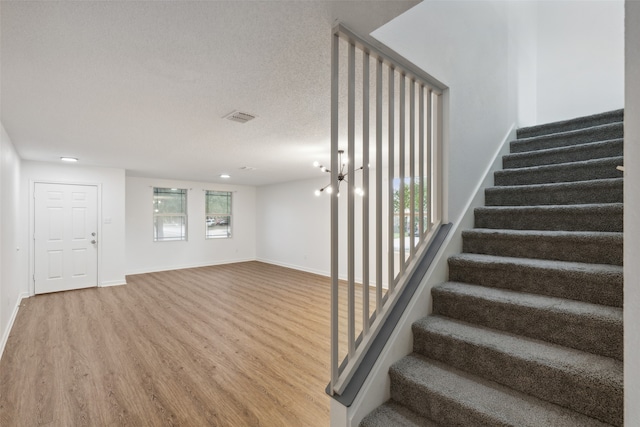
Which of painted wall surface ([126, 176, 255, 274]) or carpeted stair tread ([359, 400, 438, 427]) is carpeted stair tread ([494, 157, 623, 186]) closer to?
carpeted stair tread ([359, 400, 438, 427])

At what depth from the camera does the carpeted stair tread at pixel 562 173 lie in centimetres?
202

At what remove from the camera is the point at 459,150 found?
222 centimetres

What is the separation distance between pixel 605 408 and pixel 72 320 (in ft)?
17.3

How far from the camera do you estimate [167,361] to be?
2791 millimetres

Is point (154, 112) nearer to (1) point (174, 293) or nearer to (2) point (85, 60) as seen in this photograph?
(2) point (85, 60)

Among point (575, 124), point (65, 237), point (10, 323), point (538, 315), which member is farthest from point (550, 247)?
point (65, 237)

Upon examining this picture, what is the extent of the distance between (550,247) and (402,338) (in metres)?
1.07

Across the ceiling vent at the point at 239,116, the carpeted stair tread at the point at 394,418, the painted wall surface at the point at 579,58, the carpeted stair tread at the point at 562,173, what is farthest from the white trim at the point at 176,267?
the painted wall surface at the point at 579,58

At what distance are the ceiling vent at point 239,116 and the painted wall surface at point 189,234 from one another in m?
5.30

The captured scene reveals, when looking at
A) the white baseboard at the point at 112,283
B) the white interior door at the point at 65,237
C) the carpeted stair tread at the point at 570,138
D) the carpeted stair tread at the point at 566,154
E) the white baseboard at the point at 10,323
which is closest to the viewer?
the carpeted stair tread at the point at 566,154

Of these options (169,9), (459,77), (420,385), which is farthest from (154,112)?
(420,385)

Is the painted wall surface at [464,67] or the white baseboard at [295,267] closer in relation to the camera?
the painted wall surface at [464,67]

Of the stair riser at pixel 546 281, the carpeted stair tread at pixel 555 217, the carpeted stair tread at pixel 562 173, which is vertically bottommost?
the stair riser at pixel 546 281

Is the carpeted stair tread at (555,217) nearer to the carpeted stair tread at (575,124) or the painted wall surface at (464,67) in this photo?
the painted wall surface at (464,67)
